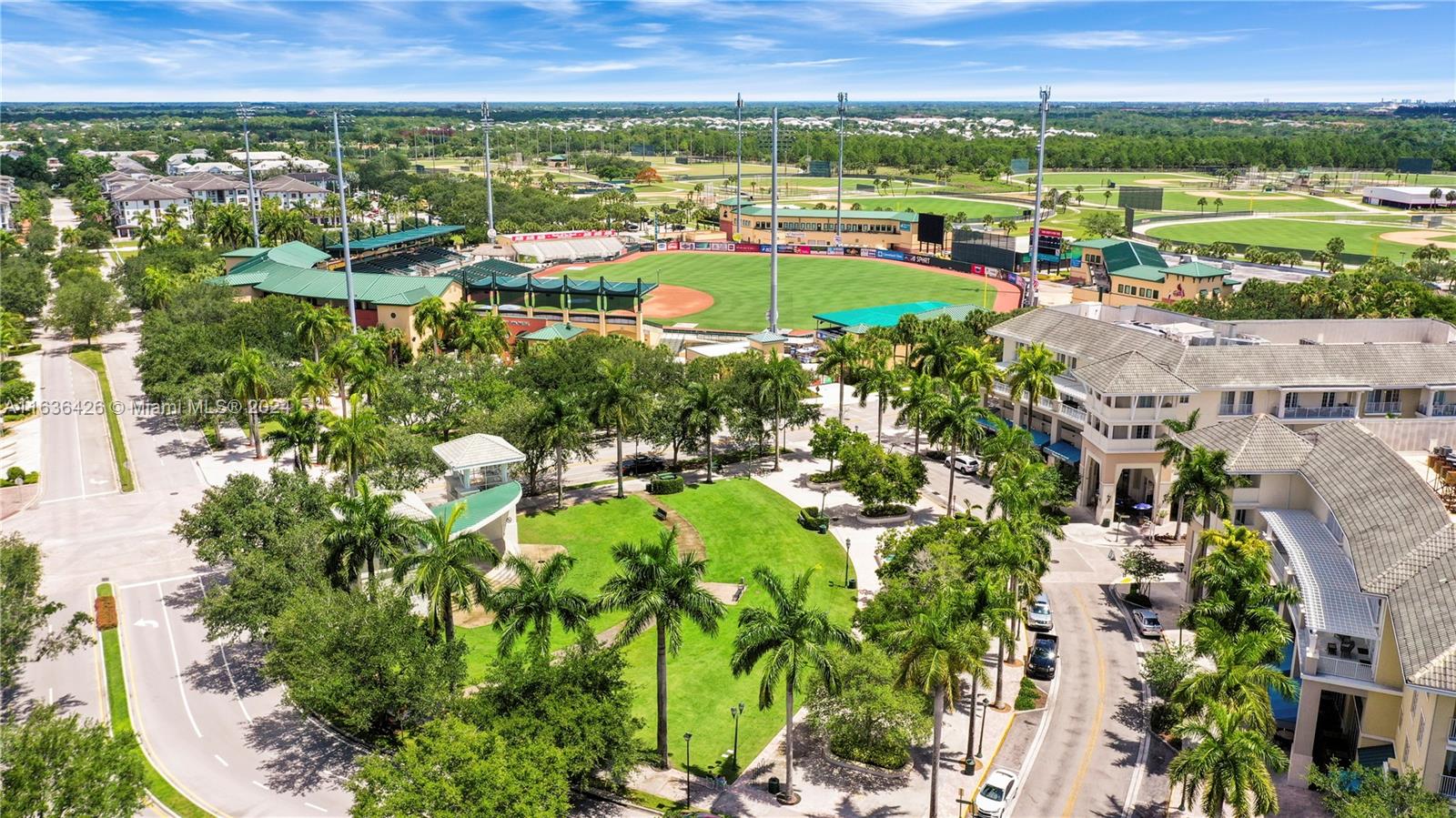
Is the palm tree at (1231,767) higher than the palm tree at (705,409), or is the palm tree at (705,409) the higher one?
the palm tree at (705,409)

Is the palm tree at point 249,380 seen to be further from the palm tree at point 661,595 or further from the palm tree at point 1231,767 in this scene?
the palm tree at point 1231,767

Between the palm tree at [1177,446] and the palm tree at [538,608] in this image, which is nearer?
the palm tree at [538,608]

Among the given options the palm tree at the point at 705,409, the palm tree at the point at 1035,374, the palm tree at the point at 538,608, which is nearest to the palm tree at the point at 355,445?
→ the palm tree at the point at 705,409

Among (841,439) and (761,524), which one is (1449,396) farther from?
(761,524)

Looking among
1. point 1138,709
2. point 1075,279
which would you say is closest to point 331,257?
point 1075,279

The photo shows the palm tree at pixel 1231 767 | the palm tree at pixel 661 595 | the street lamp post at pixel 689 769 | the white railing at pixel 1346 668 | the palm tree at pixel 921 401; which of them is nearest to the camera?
the palm tree at pixel 1231 767

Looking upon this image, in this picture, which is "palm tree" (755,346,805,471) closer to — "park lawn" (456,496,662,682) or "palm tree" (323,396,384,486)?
"park lawn" (456,496,662,682)
